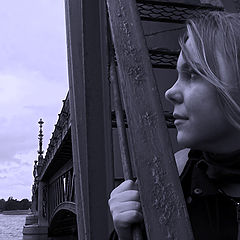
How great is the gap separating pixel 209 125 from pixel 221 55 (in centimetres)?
18

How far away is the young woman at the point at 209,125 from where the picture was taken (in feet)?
3.84

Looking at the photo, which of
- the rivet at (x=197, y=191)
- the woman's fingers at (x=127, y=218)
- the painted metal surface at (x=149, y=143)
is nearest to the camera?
the painted metal surface at (x=149, y=143)

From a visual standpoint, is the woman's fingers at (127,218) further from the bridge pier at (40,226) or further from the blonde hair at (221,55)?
the bridge pier at (40,226)

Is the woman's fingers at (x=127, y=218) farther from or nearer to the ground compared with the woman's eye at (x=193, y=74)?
nearer to the ground

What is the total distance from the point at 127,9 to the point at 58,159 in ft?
47.4

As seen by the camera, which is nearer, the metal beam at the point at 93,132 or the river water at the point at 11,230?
the metal beam at the point at 93,132

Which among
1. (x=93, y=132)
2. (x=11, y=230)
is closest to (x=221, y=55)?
(x=93, y=132)

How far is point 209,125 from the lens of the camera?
1.21 metres

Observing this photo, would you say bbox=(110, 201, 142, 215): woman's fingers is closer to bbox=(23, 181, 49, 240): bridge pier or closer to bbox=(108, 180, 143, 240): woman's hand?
bbox=(108, 180, 143, 240): woman's hand

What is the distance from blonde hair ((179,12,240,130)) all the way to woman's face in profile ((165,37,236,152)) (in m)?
0.02

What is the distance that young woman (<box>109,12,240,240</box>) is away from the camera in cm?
117

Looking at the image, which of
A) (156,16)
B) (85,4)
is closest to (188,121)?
(85,4)

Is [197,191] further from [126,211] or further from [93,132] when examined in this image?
[93,132]

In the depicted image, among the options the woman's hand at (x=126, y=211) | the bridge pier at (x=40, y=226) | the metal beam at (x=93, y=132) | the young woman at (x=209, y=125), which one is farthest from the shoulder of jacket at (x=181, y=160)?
the bridge pier at (x=40, y=226)
